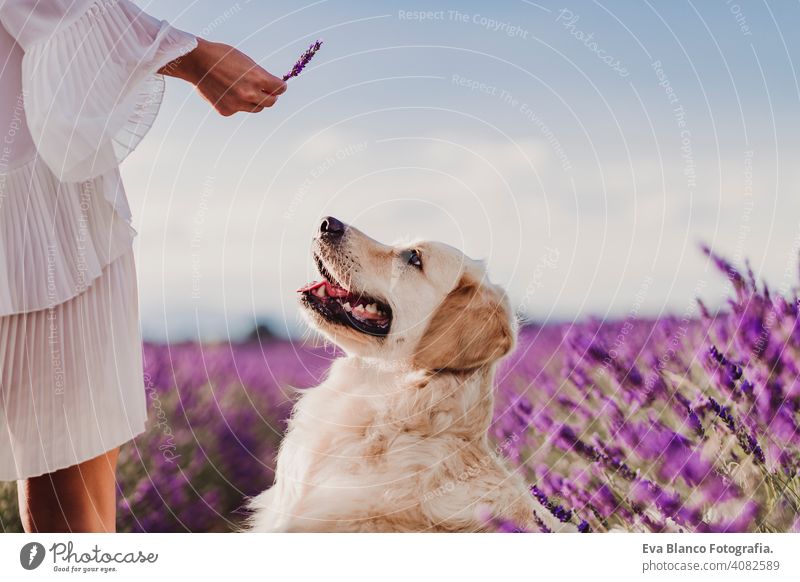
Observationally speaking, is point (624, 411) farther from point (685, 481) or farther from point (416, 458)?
point (416, 458)

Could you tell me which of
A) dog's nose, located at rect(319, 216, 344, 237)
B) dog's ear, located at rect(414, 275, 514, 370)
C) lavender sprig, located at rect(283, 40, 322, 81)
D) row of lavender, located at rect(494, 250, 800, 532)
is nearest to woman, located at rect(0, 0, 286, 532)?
lavender sprig, located at rect(283, 40, 322, 81)

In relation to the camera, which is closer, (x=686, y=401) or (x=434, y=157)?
(x=686, y=401)

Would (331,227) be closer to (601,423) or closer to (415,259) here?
(415,259)

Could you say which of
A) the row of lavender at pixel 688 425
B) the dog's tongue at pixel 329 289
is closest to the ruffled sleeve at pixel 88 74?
the dog's tongue at pixel 329 289

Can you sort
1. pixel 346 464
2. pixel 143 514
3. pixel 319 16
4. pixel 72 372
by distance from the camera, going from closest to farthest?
pixel 72 372 → pixel 346 464 → pixel 319 16 → pixel 143 514

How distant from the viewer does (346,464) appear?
3324 millimetres

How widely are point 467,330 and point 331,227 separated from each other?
2.23 ft

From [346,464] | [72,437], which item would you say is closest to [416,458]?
[346,464]

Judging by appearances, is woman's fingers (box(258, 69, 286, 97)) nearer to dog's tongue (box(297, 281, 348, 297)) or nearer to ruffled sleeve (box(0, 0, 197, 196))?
ruffled sleeve (box(0, 0, 197, 196))

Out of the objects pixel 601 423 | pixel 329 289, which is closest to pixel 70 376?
pixel 329 289

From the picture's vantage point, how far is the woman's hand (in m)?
3.17

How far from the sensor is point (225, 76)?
317cm

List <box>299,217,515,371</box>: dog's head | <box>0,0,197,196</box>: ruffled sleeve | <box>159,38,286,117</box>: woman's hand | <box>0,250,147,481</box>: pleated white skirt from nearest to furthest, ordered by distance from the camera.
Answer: <box>0,0,197,196</box>: ruffled sleeve
<box>0,250,147,481</box>: pleated white skirt
<box>159,38,286,117</box>: woman's hand
<box>299,217,515,371</box>: dog's head
